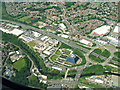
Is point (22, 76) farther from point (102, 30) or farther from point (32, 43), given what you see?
point (102, 30)

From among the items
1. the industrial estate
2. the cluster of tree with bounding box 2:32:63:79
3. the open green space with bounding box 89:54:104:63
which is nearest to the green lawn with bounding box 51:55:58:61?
the industrial estate

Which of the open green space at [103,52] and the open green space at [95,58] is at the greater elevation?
the open green space at [103,52]

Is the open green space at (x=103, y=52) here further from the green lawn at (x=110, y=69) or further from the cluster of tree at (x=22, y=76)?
the cluster of tree at (x=22, y=76)

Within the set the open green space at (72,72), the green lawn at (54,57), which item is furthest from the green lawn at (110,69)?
the green lawn at (54,57)

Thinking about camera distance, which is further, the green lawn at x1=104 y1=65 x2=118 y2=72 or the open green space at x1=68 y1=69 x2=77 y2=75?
the green lawn at x1=104 y1=65 x2=118 y2=72

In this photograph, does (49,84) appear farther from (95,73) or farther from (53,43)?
(53,43)

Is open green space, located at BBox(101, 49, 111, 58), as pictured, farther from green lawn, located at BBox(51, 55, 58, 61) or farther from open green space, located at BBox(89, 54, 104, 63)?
green lawn, located at BBox(51, 55, 58, 61)

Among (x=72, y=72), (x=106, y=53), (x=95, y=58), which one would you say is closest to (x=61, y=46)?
(x=95, y=58)

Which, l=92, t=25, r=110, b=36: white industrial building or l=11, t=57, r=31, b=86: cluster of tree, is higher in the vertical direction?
l=92, t=25, r=110, b=36: white industrial building

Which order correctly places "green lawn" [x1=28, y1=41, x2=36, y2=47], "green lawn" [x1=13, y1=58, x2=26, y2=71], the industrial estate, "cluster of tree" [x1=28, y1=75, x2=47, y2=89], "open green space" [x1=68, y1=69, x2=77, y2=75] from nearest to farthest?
"cluster of tree" [x1=28, y1=75, x2=47, y2=89]
the industrial estate
"open green space" [x1=68, y1=69, x2=77, y2=75]
"green lawn" [x1=13, y1=58, x2=26, y2=71]
"green lawn" [x1=28, y1=41, x2=36, y2=47]
